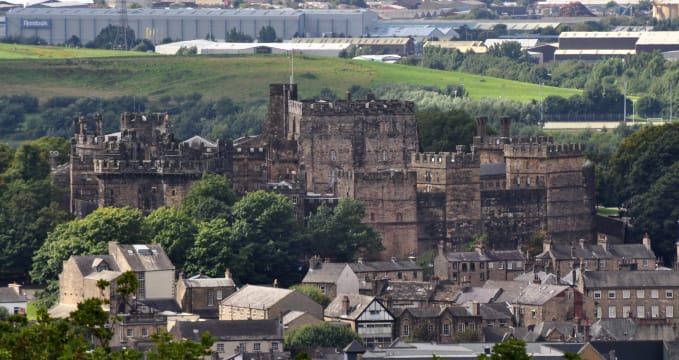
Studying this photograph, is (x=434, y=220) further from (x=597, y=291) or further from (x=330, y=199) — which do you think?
(x=597, y=291)

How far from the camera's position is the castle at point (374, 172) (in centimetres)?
13925

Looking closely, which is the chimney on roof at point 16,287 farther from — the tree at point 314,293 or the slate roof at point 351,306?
the slate roof at point 351,306

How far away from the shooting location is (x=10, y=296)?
125188 mm

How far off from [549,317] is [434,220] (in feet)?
56.2

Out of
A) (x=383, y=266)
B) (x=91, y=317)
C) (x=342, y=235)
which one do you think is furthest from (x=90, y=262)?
(x=91, y=317)

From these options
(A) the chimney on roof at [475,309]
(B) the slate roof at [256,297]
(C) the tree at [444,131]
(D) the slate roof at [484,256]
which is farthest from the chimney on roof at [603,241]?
(B) the slate roof at [256,297]

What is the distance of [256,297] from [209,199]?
13778 millimetres

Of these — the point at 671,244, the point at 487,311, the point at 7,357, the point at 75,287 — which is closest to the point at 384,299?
the point at 487,311

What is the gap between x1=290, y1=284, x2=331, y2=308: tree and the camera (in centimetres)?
12581

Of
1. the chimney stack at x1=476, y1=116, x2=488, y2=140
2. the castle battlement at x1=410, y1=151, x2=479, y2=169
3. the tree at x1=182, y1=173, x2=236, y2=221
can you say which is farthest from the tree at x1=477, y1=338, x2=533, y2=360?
the chimney stack at x1=476, y1=116, x2=488, y2=140

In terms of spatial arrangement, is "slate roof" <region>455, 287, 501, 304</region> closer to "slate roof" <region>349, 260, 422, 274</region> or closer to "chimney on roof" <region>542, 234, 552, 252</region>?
"slate roof" <region>349, 260, 422, 274</region>

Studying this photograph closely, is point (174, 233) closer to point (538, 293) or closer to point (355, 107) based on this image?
point (538, 293)

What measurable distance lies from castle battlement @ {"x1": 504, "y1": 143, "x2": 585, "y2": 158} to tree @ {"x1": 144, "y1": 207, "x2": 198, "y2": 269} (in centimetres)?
1968

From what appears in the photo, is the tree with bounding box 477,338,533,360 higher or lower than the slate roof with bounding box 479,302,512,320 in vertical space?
higher
